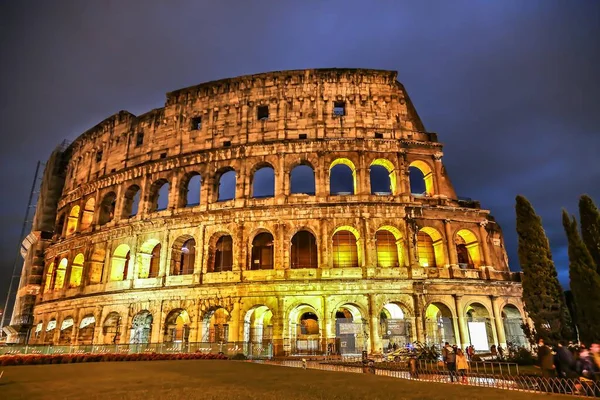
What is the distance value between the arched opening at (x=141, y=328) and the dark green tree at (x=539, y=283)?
21066 millimetres

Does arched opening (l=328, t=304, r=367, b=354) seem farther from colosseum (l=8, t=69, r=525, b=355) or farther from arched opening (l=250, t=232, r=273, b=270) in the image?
arched opening (l=250, t=232, r=273, b=270)

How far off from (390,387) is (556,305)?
38.7 ft

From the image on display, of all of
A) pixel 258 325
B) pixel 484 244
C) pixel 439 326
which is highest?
pixel 484 244

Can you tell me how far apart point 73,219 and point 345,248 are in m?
23.4

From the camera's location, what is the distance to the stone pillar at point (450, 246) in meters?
21.5

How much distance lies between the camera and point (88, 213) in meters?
29.7

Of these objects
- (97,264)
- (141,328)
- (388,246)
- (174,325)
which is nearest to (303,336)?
(388,246)

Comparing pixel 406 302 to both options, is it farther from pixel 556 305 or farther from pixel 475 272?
pixel 556 305

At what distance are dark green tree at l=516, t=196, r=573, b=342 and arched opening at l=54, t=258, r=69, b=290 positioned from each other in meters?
31.5

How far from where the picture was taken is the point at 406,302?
801 inches

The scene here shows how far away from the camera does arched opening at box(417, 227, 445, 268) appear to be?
2228 centimetres

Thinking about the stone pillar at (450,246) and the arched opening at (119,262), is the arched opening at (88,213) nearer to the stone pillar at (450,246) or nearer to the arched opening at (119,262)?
the arched opening at (119,262)

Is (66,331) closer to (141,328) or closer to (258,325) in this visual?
(141,328)

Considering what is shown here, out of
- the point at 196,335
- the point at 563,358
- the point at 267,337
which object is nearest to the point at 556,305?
the point at 563,358
